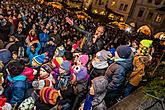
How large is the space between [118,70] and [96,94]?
985 mm

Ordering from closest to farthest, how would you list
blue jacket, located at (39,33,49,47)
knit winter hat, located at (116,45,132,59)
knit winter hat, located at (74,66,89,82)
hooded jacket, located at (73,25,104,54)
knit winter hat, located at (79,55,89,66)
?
knit winter hat, located at (74,66,89,82) < knit winter hat, located at (116,45,132,59) < knit winter hat, located at (79,55,89,66) < hooded jacket, located at (73,25,104,54) < blue jacket, located at (39,33,49,47)

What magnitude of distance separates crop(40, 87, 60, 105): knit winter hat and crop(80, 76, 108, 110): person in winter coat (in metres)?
0.60

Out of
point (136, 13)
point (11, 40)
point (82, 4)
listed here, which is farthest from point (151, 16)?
point (11, 40)

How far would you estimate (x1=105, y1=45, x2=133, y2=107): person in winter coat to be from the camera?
513 centimetres

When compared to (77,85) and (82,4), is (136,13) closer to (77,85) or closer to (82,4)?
(82,4)

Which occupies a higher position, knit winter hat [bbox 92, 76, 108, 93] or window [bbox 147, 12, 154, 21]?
knit winter hat [bbox 92, 76, 108, 93]

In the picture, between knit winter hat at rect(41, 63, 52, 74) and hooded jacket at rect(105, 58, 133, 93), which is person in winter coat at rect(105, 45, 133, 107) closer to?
hooded jacket at rect(105, 58, 133, 93)

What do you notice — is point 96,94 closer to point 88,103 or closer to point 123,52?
point 88,103

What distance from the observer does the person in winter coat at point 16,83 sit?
178 inches

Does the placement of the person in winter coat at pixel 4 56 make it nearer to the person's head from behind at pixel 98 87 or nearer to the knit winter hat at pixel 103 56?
the knit winter hat at pixel 103 56

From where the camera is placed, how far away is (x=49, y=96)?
442 centimetres

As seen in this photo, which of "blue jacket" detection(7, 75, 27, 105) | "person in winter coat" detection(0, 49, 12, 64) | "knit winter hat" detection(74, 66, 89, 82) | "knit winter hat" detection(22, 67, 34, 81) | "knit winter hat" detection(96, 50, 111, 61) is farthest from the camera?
"person in winter coat" detection(0, 49, 12, 64)

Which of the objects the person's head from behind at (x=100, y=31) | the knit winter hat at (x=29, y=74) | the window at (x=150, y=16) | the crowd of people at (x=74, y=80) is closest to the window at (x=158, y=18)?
the window at (x=150, y=16)

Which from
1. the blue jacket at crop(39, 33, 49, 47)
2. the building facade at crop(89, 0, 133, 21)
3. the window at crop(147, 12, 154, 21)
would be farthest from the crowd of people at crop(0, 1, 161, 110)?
the window at crop(147, 12, 154, 21)
